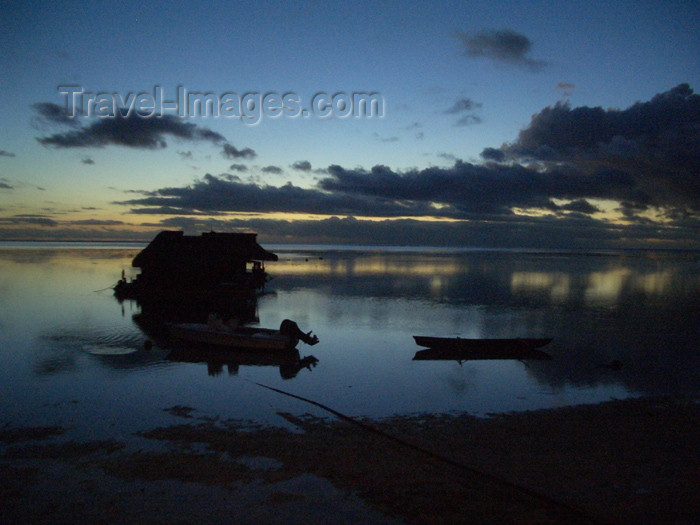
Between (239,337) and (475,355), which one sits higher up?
(239,337)

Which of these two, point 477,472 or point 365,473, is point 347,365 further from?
point 477,472

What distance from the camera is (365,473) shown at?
30.6ft

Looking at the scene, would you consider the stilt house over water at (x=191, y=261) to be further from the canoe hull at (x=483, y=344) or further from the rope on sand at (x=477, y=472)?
the rope on sand at (x=477, y=472)

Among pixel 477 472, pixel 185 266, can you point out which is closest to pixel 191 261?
pixel 185 266

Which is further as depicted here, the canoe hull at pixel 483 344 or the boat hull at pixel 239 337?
the canoe hull at pixel 483 344

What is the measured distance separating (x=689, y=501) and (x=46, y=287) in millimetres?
52807

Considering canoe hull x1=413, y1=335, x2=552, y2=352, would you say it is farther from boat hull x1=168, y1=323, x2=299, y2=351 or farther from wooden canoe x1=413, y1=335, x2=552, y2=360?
boat hull x1=168, y1=323, x2=299, y2=351

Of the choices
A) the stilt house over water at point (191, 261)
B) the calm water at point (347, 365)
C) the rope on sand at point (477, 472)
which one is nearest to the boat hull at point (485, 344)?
the calm water at point (347, 365)

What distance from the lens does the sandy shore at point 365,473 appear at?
7852mm

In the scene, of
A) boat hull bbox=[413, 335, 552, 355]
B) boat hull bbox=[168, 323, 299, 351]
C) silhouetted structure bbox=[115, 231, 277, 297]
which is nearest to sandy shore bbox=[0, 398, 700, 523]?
boat hull bbox=[168, 323, 299, 351]

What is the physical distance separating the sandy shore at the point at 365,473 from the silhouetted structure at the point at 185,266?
2732 centimetres

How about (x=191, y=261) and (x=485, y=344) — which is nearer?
(x=485, y=344)

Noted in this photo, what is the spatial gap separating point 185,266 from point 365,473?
32.8m

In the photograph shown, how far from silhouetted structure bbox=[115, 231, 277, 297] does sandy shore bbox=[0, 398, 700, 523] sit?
27323 millimetres
